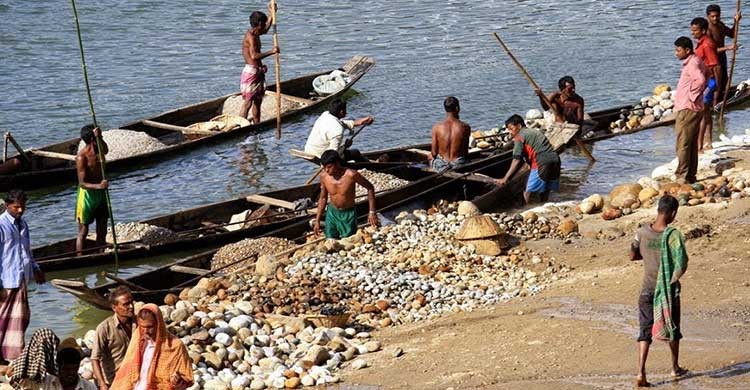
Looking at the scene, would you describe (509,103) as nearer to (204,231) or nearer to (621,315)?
(204,231)

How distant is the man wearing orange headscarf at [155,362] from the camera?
7418 millimetres

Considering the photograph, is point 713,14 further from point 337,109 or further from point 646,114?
point 337,109

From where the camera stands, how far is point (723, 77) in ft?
56.8

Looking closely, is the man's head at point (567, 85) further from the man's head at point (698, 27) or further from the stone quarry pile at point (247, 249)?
the stone quarry pile at point (247, 249)

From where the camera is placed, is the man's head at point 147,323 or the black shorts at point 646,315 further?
the black shorts at point 646,315

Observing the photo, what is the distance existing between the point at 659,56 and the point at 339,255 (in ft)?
45.2

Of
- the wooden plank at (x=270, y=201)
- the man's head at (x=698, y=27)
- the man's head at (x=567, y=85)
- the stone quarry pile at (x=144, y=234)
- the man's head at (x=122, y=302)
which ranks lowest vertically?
the stone quarry pile at (x=144, y=234)

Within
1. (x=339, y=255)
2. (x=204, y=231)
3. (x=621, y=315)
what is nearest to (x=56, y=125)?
(x=204, y=231)

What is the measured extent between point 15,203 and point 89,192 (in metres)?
3.51

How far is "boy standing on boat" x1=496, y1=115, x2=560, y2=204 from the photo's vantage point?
1334 centimetres

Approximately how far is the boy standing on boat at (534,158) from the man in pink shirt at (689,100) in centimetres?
135

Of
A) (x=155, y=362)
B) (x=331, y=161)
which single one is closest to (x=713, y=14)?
(x=331, y=161)

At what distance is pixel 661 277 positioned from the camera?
7.92 m

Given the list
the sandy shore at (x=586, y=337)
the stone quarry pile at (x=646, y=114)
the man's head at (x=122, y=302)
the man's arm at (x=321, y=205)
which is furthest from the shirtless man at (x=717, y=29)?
the man's head at (x=122, y=302)
